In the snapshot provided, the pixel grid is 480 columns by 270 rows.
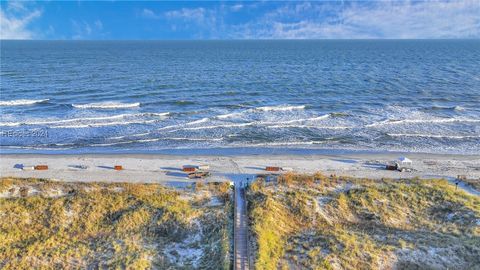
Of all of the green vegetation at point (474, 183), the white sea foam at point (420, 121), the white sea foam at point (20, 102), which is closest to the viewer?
the green vegetation at point (474, 183)

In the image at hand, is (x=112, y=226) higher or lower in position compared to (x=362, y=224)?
higher

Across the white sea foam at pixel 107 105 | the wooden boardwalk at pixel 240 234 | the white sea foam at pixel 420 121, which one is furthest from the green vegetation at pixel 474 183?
the white sea foam at pixel 107 105

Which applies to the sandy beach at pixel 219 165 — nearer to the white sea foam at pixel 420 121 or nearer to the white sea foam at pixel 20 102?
the white sea foam at pixel 420 121

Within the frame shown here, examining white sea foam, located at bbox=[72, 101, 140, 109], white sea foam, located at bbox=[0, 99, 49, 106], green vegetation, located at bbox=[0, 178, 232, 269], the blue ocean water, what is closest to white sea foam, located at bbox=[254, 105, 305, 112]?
the blue ocean water

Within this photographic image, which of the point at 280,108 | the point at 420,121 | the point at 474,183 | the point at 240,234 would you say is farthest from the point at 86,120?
the point at 420,121

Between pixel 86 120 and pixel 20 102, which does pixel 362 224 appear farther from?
pixel 20 102

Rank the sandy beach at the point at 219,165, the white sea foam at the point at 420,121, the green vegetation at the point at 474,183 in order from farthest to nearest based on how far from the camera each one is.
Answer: the white sea foam at the point at 420,121 < the sandy beach at the point at 219,165 < the green vegetation at the point at 474,183

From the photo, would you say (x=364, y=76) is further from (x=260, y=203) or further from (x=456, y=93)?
(x=260, y=203)
